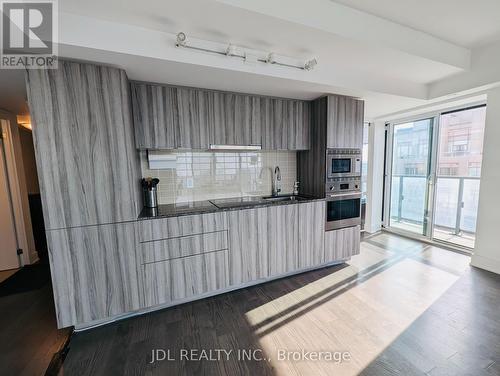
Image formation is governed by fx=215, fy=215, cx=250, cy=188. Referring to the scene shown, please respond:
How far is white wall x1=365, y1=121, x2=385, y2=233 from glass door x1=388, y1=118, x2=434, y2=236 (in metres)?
0.25

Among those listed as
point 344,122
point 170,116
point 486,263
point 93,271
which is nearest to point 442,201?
point 486,263

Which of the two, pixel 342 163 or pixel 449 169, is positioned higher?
pixel 342 163

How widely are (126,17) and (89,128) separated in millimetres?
883

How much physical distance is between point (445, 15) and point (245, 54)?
1.70 meters

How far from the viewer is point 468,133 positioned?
11.2 ft

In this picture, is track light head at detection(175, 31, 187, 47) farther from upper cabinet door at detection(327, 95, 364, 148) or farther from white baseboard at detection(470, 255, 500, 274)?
white baseboard at detection(470, 255, 500, 274)

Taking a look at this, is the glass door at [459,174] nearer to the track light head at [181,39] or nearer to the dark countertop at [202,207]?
the dark countertop at [202,207]

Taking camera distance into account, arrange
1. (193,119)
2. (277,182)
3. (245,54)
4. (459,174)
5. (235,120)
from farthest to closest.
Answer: (459,174) → (277,182) → (235,120) → (193,119) → (245,54)

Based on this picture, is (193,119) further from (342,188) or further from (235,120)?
(342,188)

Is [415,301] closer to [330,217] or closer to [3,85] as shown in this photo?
[330,217]

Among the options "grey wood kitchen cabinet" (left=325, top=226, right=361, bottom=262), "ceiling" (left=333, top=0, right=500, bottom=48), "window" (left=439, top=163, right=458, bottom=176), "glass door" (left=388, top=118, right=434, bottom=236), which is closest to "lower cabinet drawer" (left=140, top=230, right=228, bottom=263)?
"grey wood kitchen cabinet" (left=325, top=226, right=361, bottom=262)

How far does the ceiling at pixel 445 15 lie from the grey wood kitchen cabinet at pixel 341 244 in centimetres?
235

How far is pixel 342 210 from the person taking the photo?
3.03 m

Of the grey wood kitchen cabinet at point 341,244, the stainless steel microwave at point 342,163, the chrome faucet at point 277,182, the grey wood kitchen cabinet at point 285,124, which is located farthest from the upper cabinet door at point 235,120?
the grey wood kitchen cabinet at point 341,244
